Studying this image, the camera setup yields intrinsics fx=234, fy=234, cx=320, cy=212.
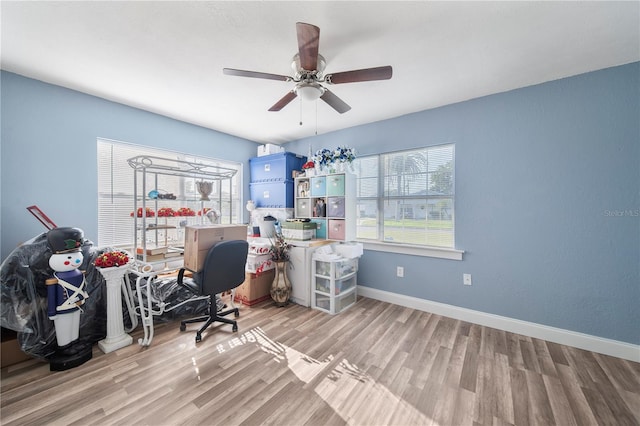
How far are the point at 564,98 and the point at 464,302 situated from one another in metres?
2.33

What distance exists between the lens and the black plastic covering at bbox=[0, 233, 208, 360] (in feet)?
5.93

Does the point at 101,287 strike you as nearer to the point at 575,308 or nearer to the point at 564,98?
the point at 575,308

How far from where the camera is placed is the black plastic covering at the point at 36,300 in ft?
5.93

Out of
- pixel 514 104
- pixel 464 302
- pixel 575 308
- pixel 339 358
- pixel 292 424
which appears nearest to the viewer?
pixel 292 424

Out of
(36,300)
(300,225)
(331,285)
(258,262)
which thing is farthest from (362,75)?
(36,300)

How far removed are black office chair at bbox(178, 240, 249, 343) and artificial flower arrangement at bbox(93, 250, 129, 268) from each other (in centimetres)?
48

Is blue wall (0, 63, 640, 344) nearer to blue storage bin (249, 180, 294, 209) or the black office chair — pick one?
the black office chair

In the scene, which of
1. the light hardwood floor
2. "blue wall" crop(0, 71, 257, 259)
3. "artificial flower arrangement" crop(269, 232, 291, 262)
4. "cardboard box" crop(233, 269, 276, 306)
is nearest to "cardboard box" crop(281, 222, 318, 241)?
"artificial flower arrangement" crop(269, 232, 291, 262)

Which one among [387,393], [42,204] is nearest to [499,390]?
[387,393]

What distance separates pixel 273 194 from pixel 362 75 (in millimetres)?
2747

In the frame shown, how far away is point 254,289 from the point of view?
3113mm

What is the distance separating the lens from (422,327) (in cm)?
260

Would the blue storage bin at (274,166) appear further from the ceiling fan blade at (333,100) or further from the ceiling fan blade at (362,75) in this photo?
the ceiling fan blade at (362,75)

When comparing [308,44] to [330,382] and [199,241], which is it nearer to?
[199,241]
